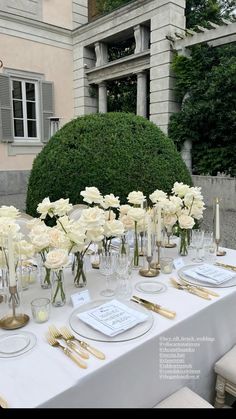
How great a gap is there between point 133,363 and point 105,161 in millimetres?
2259

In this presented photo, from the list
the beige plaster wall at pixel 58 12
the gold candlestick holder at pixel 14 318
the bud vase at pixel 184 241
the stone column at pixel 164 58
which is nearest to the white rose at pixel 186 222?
the bud vase at pixel 184 241

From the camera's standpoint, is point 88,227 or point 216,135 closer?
point 88,227

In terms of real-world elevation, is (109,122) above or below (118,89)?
below

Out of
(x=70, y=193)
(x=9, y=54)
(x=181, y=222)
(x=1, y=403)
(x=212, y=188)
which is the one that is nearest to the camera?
(x=1, y=403)

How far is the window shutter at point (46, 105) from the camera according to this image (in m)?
8.76

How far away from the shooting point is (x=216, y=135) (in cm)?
696

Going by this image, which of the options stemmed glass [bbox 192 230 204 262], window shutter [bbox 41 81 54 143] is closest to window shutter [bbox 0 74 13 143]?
window shutter [bbox 41 81 54 143]

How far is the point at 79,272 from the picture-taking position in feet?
5.02

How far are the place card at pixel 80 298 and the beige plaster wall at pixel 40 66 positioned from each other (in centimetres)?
759

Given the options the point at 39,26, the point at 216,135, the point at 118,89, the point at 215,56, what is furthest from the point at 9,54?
the point at 216,135

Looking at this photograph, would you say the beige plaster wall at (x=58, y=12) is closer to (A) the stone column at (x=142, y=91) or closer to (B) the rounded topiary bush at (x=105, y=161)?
(A) the stone column at (x=142, y=91)

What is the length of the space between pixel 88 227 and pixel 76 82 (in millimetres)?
9303

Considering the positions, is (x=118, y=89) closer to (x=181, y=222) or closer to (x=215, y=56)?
(x=215, y=56)

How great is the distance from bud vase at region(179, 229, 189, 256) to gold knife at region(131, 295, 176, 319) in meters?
0.69
